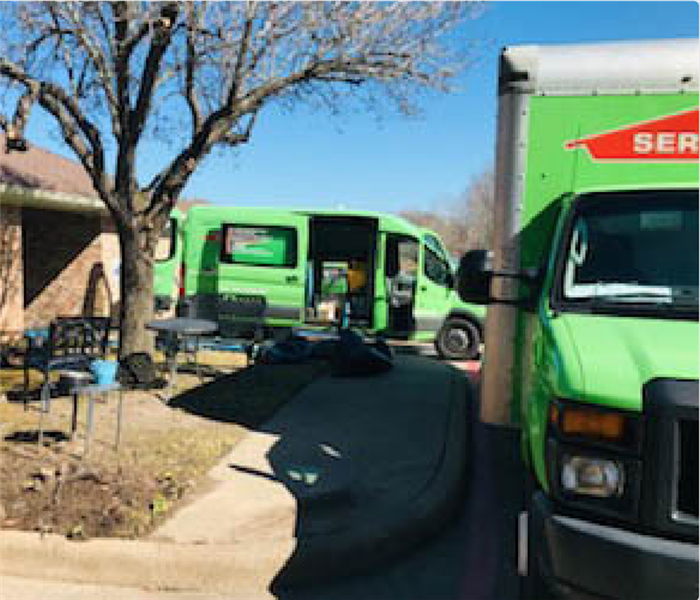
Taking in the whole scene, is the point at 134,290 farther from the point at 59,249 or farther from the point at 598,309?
the point at 59,249

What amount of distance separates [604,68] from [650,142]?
58 centimetres

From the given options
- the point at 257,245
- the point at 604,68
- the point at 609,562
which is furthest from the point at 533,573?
the point at 257,245

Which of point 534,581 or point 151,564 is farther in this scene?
point 151,564

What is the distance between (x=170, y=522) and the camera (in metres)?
4.01

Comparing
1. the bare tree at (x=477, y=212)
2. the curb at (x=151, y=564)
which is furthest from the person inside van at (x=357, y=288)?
the bare tree at (x=477, y=212)

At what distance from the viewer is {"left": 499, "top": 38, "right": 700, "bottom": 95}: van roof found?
4.23m

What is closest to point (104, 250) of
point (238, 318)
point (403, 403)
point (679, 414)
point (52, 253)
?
point (52, 253)

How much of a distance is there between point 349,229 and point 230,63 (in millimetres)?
6002

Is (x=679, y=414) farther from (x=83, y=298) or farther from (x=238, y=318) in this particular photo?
(x=83, y=298)

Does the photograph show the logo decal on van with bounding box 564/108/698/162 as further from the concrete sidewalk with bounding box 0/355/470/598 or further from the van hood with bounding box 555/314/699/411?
the concrete sidewalk with bounding box 0/355/470/598

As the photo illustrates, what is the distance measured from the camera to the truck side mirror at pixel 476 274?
13.2 feet

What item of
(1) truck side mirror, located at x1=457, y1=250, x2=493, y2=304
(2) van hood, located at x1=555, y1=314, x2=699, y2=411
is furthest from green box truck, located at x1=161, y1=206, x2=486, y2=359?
(2) van hood, located at x1=555, y1=314, x2=699, y2=411

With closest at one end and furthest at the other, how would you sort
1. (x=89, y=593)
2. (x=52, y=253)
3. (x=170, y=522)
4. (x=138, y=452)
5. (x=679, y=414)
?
(x=679, y=414) → (x=89, y=593) → (x=170, y=522) → (x=138, y=452) → (x=52, y=253)

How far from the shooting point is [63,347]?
7.33 metres
